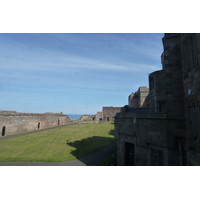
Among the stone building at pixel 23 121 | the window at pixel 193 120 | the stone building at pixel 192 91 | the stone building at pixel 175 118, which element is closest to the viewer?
the stone building at pixel 192 91

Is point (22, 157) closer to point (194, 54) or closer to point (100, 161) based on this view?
point (100, 161)

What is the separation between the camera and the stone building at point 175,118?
5.69m

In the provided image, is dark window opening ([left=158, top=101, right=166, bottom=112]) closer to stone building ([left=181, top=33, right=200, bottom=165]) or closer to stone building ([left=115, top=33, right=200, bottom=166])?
stone building ([left=115, top=33, right=200, bottom=166])

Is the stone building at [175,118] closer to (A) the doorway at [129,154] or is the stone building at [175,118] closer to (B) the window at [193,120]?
(B) the window at [193,120]

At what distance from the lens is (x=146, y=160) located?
8289 millimetres

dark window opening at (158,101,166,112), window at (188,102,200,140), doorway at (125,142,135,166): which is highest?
dark window opening at (158,101,166,112)

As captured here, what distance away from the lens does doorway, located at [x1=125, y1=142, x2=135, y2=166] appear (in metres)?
9.72

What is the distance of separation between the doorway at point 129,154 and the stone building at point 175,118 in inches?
20.6

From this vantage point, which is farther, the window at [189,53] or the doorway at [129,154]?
the doorway at [129,154]

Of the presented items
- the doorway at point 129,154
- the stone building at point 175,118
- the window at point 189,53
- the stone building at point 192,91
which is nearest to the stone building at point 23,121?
the doorway at point 129,154

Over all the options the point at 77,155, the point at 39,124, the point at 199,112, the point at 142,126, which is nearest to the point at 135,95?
the point at 39,124

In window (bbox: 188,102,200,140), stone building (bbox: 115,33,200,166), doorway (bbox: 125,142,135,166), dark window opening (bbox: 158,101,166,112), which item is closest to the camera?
window (bbox: 188,102,200,140)

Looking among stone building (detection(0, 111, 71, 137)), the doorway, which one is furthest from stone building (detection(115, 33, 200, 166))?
stone building (detection(0, 111, 71, 137))

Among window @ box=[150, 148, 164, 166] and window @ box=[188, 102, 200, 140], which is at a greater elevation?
window @ box=[188, 102, 200, 140]
